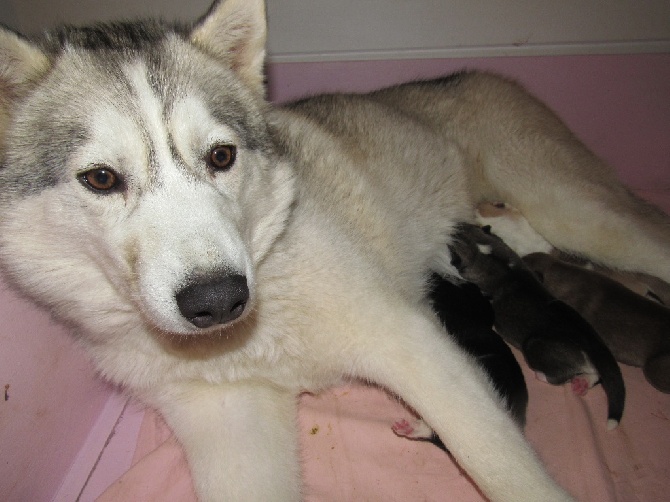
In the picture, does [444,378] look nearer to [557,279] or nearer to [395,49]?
[557,279]

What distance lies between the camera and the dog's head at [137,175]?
5.03ft

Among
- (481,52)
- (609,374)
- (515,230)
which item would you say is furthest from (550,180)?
(481,52)

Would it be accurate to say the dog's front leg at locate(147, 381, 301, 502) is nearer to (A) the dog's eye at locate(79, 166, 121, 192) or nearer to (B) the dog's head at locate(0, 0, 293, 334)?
(B) the dog's head at locate(0, 0, 293, 334)

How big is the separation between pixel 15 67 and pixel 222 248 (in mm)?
Result: 921

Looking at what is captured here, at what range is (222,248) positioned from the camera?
1.52 meters

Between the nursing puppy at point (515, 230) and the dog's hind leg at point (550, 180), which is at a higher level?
the dog's hind leg at point (550, 180)

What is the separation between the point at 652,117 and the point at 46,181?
3765 millimetres

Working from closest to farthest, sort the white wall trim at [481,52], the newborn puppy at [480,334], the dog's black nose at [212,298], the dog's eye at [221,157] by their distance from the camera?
the dog's black nose at [212,298] → the dog's eye at [221,157] → the newborn puppy at [480,334] → the white wall trim at [481,52]

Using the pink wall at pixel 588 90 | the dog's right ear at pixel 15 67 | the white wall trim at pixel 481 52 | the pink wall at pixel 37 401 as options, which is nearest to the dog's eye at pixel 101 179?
the dog's right ear at pixel 15 67

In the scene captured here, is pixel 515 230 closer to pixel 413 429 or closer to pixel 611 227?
pixel 611 227

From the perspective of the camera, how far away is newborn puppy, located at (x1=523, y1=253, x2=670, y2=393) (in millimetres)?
2543

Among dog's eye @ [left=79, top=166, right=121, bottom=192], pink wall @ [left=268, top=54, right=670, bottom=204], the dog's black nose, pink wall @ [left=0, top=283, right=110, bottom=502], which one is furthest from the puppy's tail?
pink wall @ [left=0, top=283, right=110, bottom=502]

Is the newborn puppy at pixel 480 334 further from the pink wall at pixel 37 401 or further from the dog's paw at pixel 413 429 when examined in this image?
the pink wall at pixel 37 401

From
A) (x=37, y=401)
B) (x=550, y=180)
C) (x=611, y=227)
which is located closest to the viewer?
(x=37, y=401)
